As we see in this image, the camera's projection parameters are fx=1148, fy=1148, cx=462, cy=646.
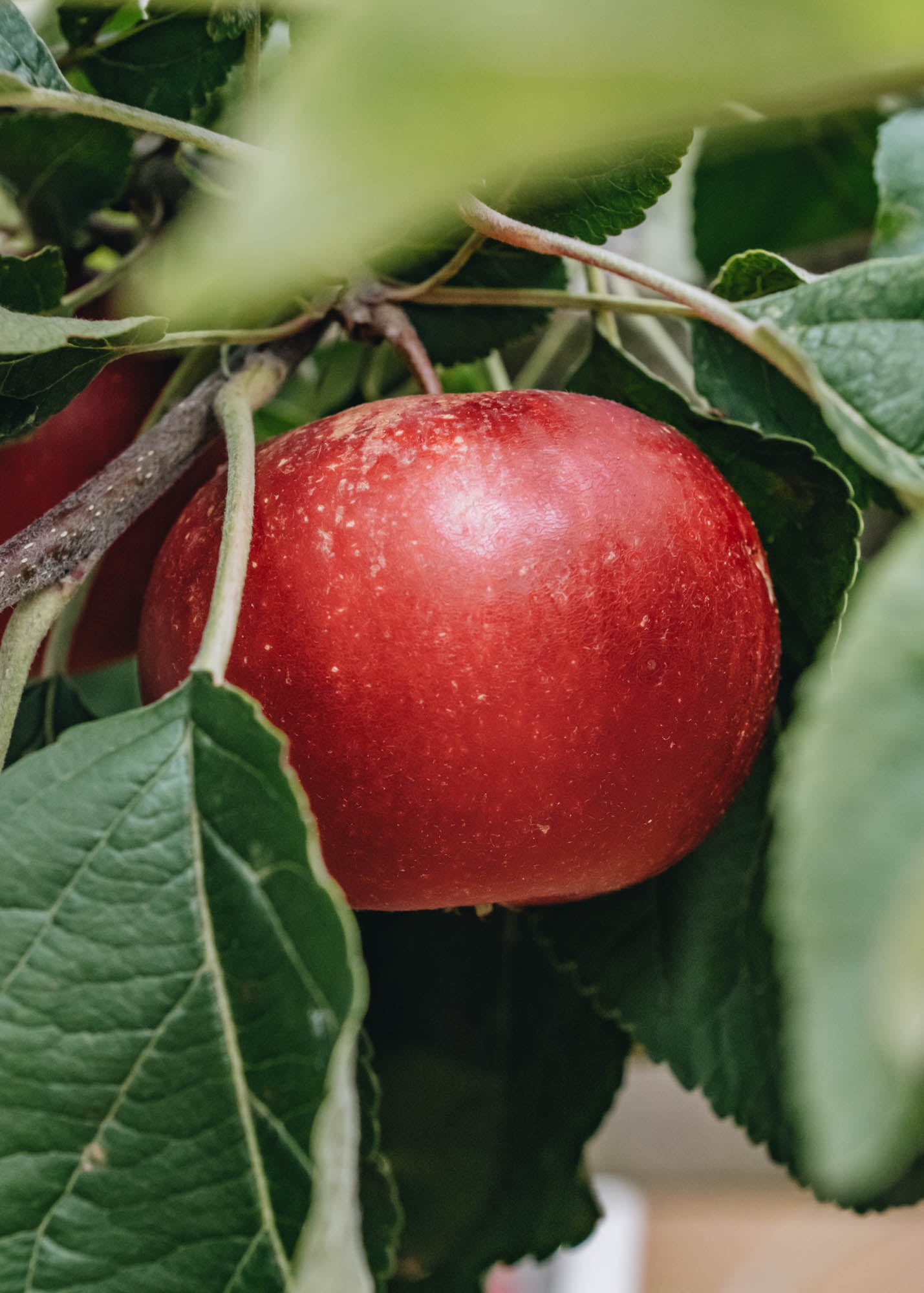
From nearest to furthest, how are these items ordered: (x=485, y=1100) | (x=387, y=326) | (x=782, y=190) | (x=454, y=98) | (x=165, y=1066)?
(x=454, y=98), (x=165, y=1066), (x=387, y=326), (x=485, y=1100), (x=782, y=190)

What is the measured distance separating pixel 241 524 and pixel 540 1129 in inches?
11.5

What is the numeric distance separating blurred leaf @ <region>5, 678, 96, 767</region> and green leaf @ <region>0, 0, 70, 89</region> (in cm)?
17

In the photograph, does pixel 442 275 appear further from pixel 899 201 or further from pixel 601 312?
pixel 899 201

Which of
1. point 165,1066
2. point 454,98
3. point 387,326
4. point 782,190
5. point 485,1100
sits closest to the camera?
point 454,98

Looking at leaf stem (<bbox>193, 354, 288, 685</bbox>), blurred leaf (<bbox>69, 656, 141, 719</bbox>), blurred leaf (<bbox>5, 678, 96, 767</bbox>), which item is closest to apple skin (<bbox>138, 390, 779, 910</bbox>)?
leaf stem (<bbox>193, 354, 288, 685</bbox>)

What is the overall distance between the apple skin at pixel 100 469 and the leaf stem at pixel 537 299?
0.28 ft

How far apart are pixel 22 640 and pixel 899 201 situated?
1.03 ft

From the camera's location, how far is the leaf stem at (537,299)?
32 cm

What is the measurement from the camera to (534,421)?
0.81 ft

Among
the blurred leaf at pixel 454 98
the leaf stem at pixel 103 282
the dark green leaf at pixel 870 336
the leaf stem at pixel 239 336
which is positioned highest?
the blurred leaf at pixel 454 98

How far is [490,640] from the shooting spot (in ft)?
0.73

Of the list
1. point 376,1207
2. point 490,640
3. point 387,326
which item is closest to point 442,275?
point 387,326

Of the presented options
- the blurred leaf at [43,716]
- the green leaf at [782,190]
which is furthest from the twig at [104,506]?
the green leaf at [782,190]

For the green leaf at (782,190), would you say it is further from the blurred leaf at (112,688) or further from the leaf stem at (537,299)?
the blurred leaf at (112,688)
